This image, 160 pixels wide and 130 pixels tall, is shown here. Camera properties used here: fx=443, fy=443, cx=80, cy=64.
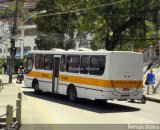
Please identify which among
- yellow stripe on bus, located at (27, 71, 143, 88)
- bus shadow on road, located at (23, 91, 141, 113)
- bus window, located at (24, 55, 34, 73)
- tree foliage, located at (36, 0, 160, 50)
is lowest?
bus shadow on road, located at (23, 91, 141, 113)

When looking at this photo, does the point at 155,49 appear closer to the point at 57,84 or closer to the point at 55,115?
the point at 57,84

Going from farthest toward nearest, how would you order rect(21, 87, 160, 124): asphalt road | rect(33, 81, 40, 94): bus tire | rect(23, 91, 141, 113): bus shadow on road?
1. rect(33, 81, 40, 94): bus tire
2. rect(23, 91, 141, 113): bus shadow on road
3. rect(21, 87, 160, 124): asphalt road

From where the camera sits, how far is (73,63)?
24.2 meters

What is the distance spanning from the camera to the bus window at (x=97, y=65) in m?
21.2

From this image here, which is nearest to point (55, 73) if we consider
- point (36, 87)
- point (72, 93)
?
point (72, 93)

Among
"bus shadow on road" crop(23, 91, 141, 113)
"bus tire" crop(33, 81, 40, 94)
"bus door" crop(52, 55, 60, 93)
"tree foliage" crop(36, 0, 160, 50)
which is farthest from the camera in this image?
"tree foliage" crop(36, 0, 160, 50)

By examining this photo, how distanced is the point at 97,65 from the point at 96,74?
1.45 ft

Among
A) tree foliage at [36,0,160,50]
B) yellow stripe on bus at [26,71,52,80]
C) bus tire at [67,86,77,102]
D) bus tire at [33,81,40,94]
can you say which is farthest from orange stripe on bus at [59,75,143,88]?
tree foliage at [36,0,160,50]

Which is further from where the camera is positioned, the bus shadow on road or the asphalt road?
the bus shadow on road

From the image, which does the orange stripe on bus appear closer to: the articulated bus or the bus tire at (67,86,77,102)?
the articulated bus

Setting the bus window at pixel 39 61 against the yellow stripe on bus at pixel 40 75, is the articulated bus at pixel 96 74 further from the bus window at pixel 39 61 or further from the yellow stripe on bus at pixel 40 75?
the bus window at pixel 39 61

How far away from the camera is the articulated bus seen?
20.8 metres

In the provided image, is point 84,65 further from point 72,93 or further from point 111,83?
point 111,83

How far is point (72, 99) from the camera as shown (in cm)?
2392
